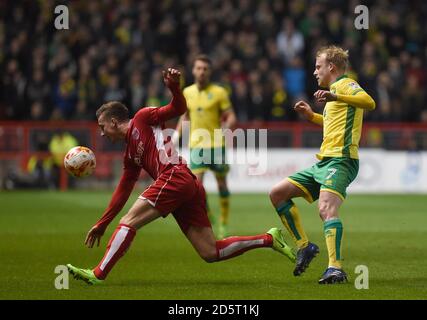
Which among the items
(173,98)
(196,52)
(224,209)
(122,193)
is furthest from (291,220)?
(196,52)

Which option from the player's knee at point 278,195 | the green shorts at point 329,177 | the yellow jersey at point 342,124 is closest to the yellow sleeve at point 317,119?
the yellow jersey at point 342,124

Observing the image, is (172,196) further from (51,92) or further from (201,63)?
(51,92)

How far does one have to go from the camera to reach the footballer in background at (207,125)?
13641 mm

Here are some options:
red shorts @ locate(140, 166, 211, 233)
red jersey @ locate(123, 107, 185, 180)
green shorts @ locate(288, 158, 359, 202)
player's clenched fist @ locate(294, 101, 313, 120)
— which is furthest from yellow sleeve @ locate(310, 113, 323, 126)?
red jersey @ locate(123, 107, 185, 180)

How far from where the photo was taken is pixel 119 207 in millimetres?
8781

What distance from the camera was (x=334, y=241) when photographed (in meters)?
8.64

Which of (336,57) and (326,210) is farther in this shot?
(336,57)

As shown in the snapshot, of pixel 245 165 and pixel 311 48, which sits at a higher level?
pixel 311 48

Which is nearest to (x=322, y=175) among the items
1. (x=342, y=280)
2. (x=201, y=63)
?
(x=342, y=280)

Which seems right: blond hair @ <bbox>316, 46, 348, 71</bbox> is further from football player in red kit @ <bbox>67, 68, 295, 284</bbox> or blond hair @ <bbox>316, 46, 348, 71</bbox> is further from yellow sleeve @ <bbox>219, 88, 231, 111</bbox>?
yellow sleeve @ <bbox>219, 88, 231, 111</bbox>

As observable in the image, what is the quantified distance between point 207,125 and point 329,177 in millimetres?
5221

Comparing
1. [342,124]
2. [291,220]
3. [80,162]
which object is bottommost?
[291,220]

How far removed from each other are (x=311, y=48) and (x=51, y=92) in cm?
701

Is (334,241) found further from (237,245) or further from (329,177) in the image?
(237,245)
